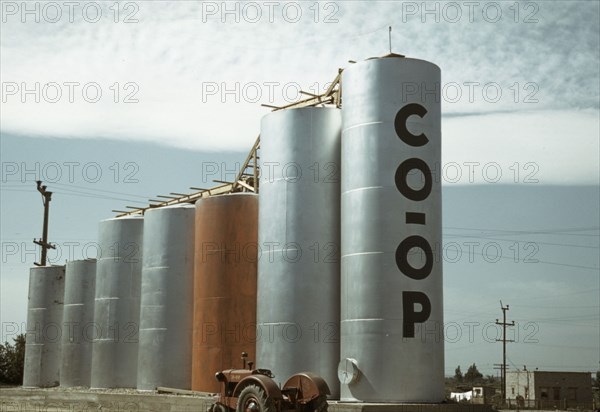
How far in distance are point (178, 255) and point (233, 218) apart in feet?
18.2

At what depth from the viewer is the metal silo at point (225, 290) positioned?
36188mm

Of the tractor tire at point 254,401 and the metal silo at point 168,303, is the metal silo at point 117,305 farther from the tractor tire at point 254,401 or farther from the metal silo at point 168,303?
the tractor tire at point 254,401

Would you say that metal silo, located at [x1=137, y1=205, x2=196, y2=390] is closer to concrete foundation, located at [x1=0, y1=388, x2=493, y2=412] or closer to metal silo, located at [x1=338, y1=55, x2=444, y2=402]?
concrete foundation, located at [x1=0, y1=388, x2=493, y2=412]

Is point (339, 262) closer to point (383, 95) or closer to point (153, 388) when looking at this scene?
point (383, 95)

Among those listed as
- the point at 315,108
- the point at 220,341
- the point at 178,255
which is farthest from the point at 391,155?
the point at 178,255

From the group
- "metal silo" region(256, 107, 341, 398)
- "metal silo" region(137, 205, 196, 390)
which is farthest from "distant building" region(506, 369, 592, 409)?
"metal silo" region(256, 107, 341, 398)

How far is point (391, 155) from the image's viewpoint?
30000 millimetres

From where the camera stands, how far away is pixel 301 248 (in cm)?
3191

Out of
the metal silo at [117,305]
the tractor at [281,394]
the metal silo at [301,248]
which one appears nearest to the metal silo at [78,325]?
the metal silo at [117,305]

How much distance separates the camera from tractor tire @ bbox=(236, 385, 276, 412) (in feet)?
74.3

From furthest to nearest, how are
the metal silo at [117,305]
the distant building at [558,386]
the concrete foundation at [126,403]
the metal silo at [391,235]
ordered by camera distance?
1. the distant building at [558,386]
2. the metal silo at [117,305]
3. the metal silo at [391,235]
4. the concrete foundation at [126,403]

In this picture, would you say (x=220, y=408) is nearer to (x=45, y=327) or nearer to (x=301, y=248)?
(x=301, y=248)

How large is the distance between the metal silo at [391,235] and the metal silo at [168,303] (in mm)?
12656

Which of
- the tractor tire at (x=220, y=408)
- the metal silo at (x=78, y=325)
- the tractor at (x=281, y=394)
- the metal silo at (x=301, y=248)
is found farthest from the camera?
the metal silo at (x=78, y=325)
